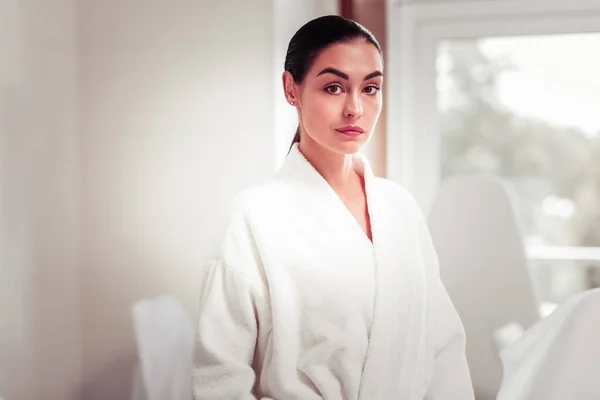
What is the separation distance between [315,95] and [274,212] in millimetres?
163

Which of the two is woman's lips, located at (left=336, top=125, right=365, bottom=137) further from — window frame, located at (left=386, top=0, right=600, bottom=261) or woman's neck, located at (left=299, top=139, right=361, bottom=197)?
window frame, located at (left=386, top=0, right=600, bottom=261)

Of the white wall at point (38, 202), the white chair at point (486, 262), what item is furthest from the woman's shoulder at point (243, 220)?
the white chair at point (486, 262)

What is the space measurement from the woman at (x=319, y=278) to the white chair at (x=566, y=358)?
149 mm

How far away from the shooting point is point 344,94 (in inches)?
32.8

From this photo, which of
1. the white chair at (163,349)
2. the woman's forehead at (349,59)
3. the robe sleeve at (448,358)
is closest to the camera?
the woman's forehead at (349,59)

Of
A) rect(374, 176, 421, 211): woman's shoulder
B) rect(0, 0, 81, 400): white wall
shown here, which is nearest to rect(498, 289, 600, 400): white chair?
rect(374, 176, 421, 211): woman's shoulder

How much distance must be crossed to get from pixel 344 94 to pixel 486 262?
58 centimetres

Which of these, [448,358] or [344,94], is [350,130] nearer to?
[344,94]

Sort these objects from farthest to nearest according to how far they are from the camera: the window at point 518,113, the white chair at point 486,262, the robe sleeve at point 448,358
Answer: the window at point 518,113, the white chair at point 486,262, the robe sleeve at point 448,358

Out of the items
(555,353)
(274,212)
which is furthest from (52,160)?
(555,353)

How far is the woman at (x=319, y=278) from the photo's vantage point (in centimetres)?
83

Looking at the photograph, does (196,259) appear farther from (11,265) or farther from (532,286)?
(532,286)

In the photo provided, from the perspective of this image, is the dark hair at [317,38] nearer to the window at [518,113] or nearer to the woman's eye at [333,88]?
the woman's eye at [333,88]

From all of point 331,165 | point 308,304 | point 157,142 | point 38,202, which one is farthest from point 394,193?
point 38,202
